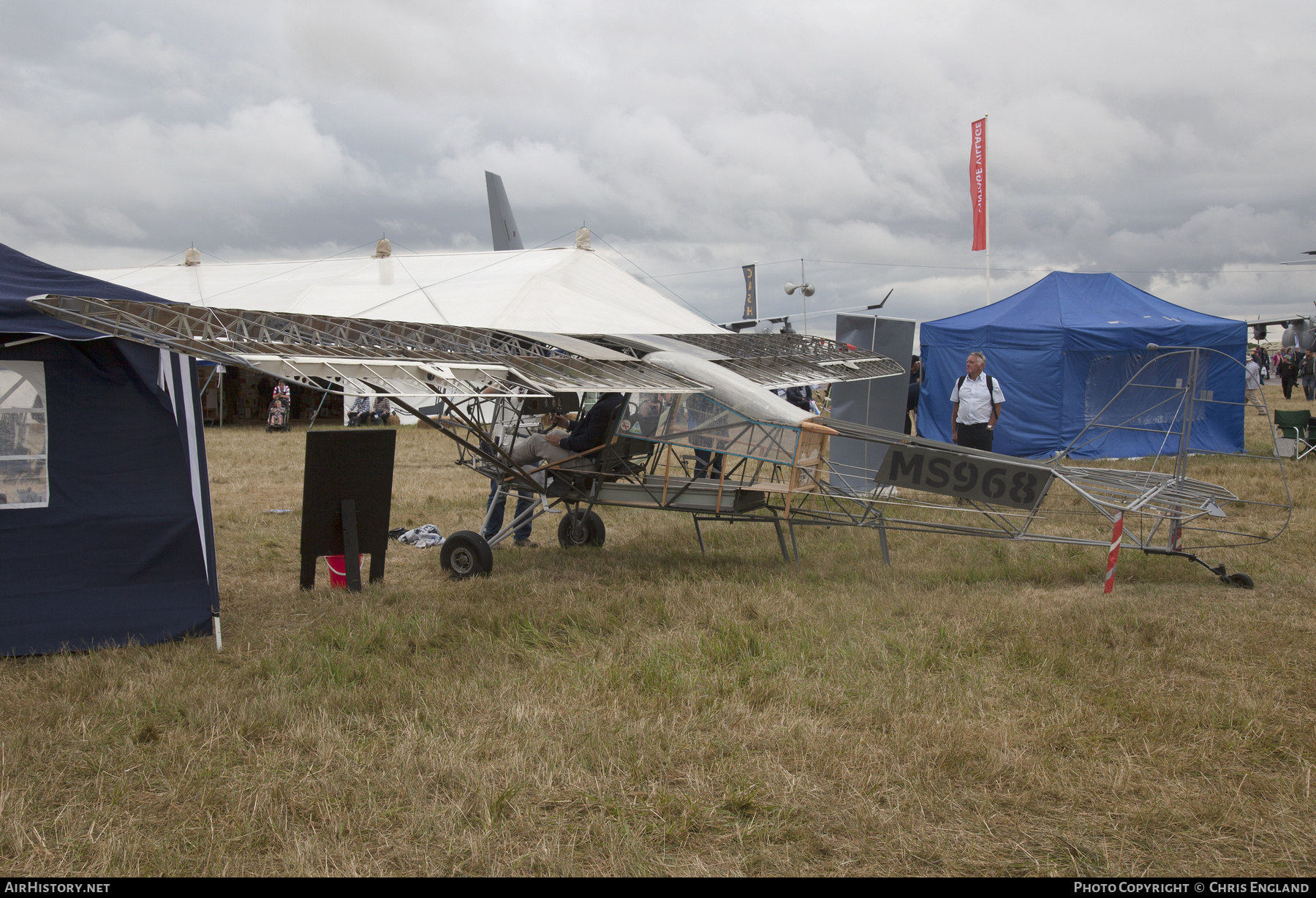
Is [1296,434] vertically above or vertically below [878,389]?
below

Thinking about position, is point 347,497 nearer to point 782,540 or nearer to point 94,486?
point 94,486

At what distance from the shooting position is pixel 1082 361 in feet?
53.0

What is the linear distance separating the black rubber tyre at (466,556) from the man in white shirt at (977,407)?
21.0ft

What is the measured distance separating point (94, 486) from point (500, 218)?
65.6ft

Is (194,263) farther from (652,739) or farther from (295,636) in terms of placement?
(652,739)

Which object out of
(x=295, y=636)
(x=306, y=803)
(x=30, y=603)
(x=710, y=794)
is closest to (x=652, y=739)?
(x=710, y=794)

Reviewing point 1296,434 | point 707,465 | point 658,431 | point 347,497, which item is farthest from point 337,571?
point 1296,434

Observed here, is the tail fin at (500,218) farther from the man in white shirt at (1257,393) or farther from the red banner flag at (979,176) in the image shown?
the man in white shirt at (1257,393)

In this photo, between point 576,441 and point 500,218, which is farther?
point 500,218

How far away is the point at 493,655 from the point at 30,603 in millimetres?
2926

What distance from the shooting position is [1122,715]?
14.3 feet

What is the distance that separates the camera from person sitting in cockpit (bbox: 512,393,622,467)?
25.9 ft

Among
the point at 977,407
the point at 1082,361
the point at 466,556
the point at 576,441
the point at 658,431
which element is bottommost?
the point at 466,556

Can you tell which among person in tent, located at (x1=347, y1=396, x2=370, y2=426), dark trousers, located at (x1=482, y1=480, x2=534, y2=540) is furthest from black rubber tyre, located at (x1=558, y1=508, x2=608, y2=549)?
person in tent, located at (x1=347, y1=396, x2=370, y2=426)
